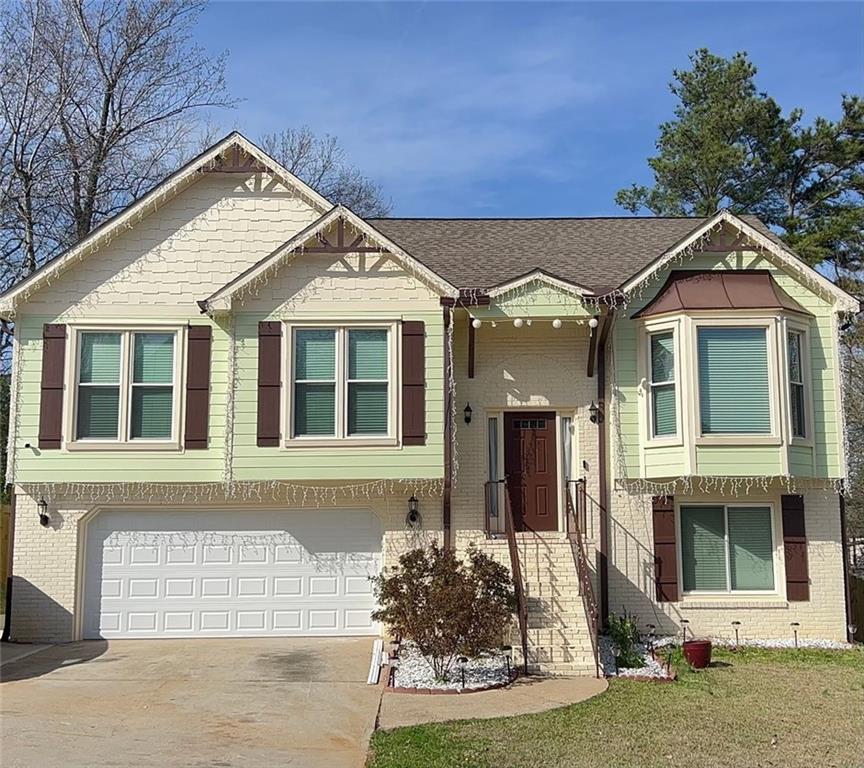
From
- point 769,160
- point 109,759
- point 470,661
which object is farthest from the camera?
point 769,160

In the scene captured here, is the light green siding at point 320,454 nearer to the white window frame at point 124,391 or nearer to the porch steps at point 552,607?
the white window frame at point 124,391

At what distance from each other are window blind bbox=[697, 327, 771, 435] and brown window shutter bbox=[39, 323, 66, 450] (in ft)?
31.0

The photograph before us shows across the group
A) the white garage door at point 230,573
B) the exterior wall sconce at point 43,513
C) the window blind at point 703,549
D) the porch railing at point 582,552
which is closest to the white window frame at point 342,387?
the white garage door at point 230,573

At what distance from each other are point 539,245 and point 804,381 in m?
5.31

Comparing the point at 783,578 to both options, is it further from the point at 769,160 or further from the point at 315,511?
the point at 769,160

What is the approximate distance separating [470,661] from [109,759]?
16.5 ft

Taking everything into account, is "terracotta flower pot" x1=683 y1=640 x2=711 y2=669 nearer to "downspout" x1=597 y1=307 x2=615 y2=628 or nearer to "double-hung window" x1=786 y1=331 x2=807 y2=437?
"downspout" x1=597 y1=307 x2=615 y2=628

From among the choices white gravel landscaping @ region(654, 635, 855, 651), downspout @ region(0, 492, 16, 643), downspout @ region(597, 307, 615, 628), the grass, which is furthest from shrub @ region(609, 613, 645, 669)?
downspout @ region(0, 492, 16, 643)

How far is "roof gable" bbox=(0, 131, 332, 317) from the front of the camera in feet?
44.5

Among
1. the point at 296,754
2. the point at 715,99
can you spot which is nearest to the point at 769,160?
the point at 715,99

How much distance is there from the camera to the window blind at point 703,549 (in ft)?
46.3

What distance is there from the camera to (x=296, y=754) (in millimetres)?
7961

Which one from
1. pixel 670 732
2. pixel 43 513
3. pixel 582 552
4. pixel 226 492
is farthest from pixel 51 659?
pixel 670 732

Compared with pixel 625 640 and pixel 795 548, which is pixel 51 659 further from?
pixel 795 548
